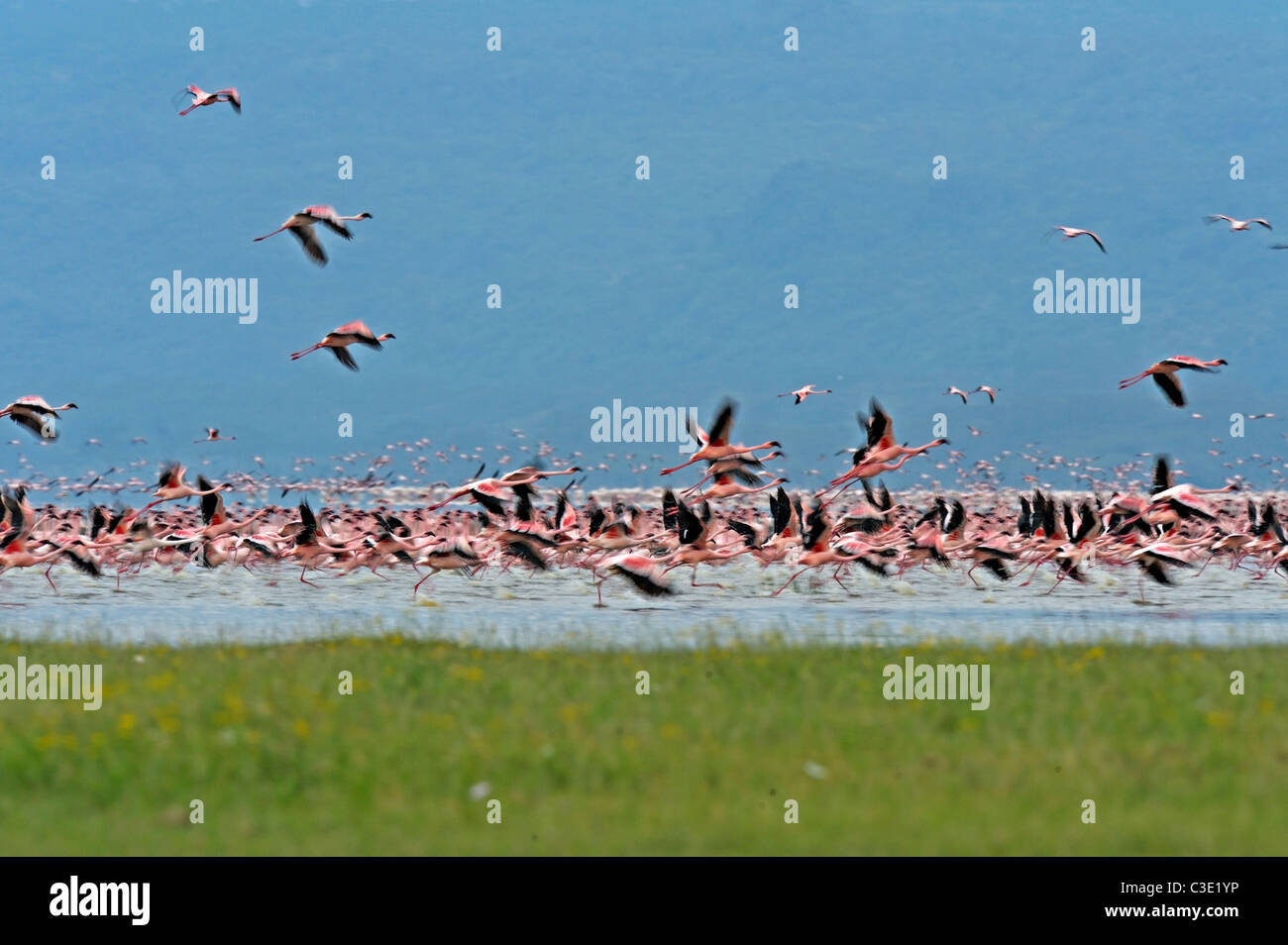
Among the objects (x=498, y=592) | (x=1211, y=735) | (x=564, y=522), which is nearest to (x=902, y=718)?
(x=1211, y=735)

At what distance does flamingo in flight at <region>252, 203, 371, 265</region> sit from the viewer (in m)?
23.7

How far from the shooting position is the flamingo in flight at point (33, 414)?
24.5 m

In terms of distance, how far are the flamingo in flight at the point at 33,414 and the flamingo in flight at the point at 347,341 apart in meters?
3.99

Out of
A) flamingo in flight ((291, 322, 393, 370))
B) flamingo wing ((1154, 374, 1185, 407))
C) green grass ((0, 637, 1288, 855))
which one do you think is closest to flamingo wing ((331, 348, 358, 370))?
flamingo in flight ((291, 322, 393, 370))

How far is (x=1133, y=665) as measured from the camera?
56.7 ft

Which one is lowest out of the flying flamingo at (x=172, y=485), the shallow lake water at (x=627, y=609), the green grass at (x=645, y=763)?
the green grass at (x=645, y=763)

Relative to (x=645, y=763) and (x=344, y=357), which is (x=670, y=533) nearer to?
(x=344, y=357)

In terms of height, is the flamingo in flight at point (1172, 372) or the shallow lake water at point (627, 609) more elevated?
the flamingo in flight at point (1172, 372)

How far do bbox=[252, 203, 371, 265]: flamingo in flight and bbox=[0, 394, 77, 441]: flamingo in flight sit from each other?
179 inches

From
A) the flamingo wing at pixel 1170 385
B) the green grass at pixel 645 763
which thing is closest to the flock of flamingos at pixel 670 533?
the flamingo wing at pixel 1170 385

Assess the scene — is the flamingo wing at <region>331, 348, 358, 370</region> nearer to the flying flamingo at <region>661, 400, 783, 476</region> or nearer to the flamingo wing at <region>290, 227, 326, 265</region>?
the flamingo wing at <region>290, 227, 326, 265</region>

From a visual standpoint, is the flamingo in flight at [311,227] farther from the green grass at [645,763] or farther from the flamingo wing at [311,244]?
the green grass at [645,763]
